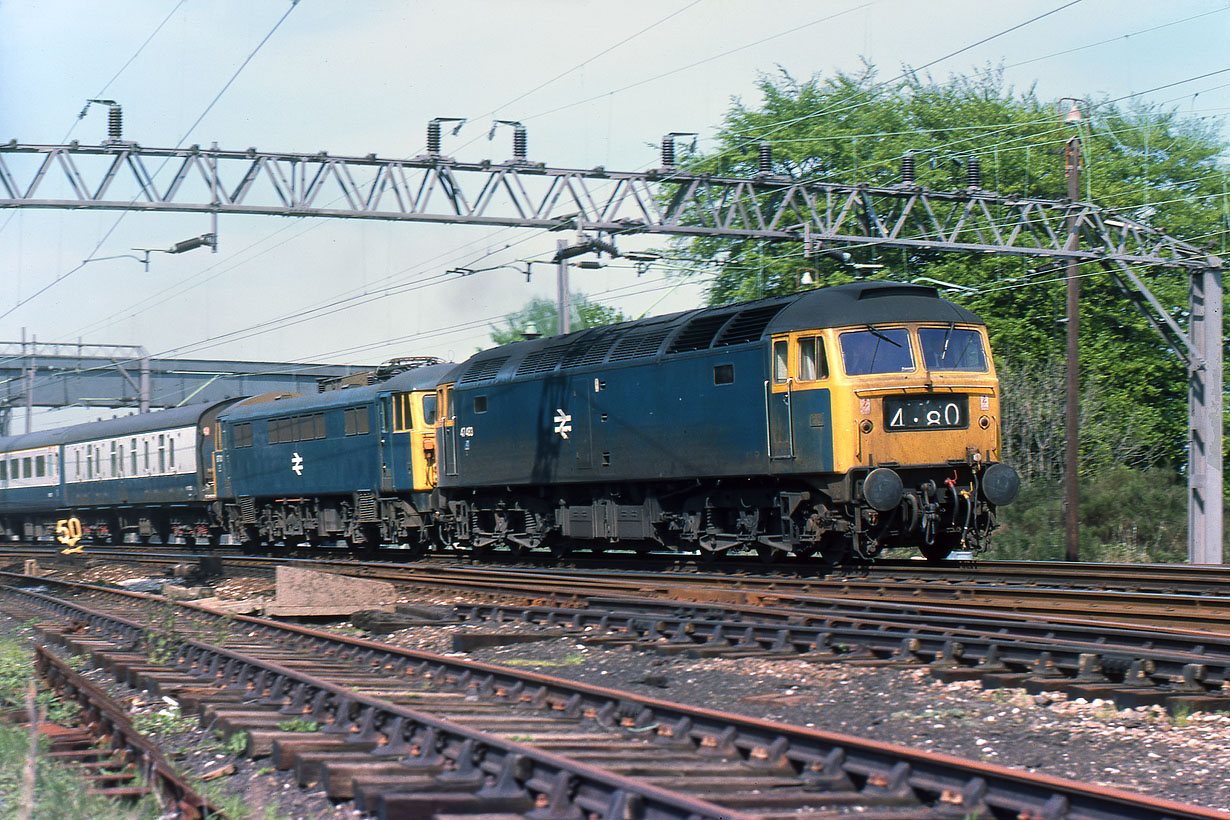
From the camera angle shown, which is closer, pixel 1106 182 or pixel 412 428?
pixel 412 428

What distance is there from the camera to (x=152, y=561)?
2462 centimetres

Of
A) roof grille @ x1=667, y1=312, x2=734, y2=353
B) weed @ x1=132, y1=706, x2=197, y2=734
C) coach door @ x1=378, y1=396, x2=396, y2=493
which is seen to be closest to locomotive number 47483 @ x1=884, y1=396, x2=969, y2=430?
roof grille @ x1=667, y1=312, x2=734, y2=353

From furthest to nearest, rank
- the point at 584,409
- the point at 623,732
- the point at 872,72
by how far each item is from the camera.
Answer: the point at 872,72 → the point at 584,409 → the point at 623,732

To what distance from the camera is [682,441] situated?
56.2 feet

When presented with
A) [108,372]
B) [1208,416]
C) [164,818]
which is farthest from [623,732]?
[108,372]

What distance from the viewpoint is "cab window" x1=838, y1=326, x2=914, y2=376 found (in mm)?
15188

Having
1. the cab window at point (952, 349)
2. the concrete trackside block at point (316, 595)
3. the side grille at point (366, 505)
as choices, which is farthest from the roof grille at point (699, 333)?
the side grille at point (366, 505)

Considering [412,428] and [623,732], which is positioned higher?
[412,428]

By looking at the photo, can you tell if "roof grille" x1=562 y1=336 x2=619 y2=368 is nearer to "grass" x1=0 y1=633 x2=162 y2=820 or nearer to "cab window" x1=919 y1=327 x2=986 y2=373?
"cab window" x1=919 y1=327 x2=986 y2=373

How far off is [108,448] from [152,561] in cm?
1146

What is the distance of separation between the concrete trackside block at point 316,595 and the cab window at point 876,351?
6.09 meters

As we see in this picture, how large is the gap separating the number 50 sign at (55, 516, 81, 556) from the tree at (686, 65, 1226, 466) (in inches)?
738

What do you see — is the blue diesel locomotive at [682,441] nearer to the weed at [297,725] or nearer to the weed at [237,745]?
the weed at [297,725]

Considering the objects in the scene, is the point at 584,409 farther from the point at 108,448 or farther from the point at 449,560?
the point at 108,448
